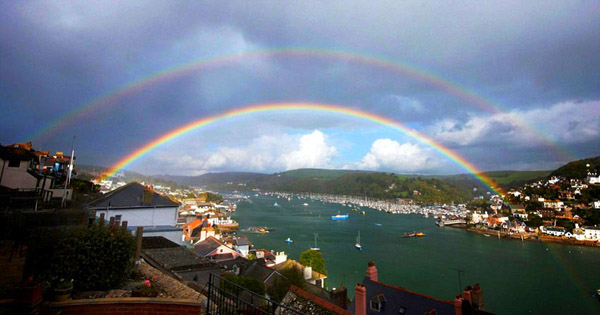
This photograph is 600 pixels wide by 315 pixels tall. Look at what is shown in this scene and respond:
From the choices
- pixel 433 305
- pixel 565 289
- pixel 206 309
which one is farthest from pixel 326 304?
pixel 565 289

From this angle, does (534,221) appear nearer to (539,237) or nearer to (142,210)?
(539,237)

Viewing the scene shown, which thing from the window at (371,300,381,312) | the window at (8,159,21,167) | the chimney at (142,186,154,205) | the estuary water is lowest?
the estuary water

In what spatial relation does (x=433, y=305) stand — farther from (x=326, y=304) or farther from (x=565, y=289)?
(x=565, y=289)

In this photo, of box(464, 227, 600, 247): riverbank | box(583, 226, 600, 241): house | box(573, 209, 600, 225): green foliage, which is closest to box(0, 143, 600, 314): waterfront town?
box(464, 227, 600, 247): riverbank

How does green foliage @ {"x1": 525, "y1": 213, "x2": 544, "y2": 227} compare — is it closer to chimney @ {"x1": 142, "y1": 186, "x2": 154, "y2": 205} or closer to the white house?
the white house

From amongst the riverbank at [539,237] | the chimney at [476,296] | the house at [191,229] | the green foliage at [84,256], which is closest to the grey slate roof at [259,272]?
the chimney at [476,296]
